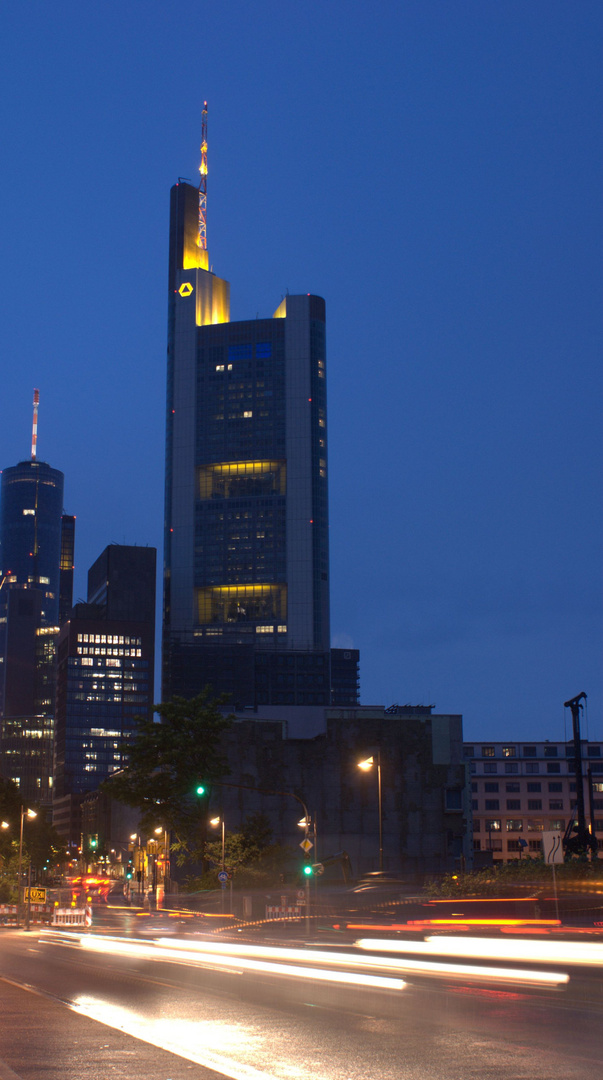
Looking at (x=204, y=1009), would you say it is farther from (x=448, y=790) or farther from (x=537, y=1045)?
(x=448, y=790)

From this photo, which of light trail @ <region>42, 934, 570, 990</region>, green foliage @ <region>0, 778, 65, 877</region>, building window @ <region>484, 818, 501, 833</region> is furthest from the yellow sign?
building window @ <region>484, 818, 501, 833</region>

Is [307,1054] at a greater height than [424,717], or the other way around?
[424,717]

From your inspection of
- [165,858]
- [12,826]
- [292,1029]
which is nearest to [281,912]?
[292,1029]

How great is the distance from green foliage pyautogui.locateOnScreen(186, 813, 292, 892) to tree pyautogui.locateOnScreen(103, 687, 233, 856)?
2257 mm

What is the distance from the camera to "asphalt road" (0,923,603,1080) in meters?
12.5

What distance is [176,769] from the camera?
290 feet

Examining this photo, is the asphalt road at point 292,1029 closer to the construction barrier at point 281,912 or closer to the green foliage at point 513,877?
the green foliage at point 513,877

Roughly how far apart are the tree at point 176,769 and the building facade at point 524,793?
80.7 metres

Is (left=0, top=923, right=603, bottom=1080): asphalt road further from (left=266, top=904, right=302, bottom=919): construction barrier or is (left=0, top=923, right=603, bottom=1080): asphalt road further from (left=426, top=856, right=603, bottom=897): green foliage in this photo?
(left=266, top=904, right=302, bottom=919): construction barrier

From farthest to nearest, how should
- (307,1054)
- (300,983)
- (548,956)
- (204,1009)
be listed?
(548,956) → (300,983) → (204,1009) → (307,1054)

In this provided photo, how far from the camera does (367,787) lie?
107m

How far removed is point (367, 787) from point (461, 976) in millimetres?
85888

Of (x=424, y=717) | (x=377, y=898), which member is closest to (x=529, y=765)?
(x=424, y=717)

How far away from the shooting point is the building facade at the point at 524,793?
157500mm
